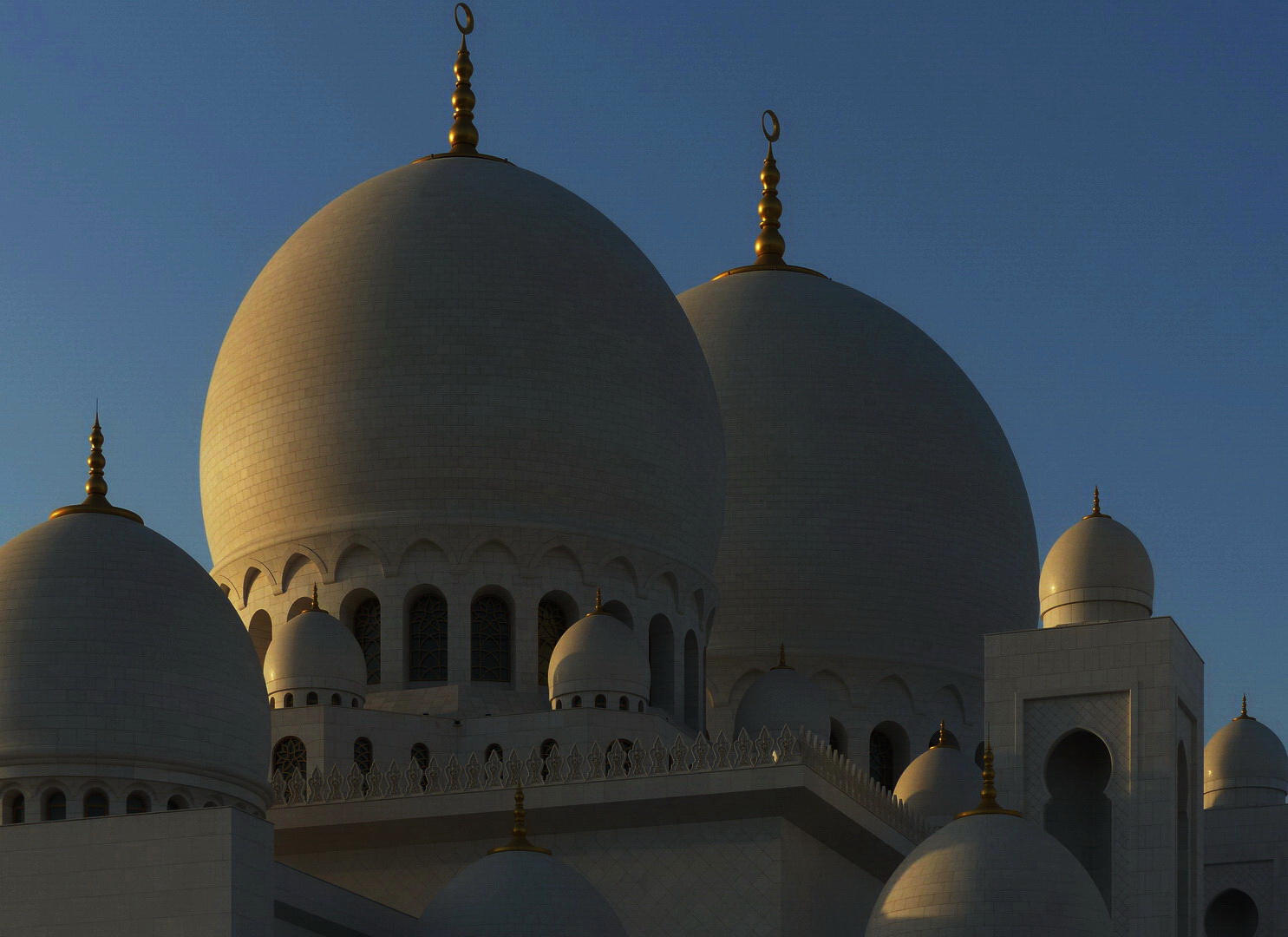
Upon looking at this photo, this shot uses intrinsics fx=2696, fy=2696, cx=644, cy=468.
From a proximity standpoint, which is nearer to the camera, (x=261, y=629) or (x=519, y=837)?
(x=519, y=837)

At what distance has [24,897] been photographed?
28234mm

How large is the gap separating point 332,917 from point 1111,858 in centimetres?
950

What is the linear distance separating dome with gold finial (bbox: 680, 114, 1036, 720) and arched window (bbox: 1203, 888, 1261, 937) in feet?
18.1

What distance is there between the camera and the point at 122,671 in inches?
1189

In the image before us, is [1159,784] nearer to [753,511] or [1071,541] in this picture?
[1071,541]

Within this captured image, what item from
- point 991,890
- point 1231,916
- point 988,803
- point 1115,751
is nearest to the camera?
point 991,890

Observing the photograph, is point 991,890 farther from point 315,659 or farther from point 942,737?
point 942,737

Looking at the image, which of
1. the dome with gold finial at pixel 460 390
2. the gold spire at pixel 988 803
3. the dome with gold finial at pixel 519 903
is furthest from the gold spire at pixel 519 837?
the dome with gold finial at pixel 460 390

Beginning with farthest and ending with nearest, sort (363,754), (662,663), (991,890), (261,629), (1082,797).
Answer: (662,663)
(261,629)
(363,754)
(1082,797)
(991,890)

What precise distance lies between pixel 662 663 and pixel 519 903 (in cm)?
986

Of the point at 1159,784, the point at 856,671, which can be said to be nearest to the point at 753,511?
the point at 856,671

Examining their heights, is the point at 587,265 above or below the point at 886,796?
above

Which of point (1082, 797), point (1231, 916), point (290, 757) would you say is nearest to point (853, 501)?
point (1231, 916)

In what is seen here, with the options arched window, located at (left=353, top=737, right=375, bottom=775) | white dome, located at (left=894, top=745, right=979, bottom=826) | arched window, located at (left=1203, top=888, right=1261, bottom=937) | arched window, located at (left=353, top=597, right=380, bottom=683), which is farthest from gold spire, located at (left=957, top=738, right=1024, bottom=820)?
arched window, located at (left=1203, top=888, right=1261, bottom=937)
